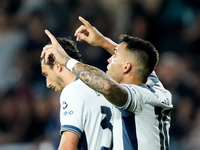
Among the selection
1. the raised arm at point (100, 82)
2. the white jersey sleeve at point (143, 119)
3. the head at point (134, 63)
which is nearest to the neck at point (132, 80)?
the head at point (134, 63)

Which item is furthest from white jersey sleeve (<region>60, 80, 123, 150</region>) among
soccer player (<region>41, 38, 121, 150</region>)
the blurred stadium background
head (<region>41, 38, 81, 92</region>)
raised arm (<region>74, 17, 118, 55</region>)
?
the blurred stadium background

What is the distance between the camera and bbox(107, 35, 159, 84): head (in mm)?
2992

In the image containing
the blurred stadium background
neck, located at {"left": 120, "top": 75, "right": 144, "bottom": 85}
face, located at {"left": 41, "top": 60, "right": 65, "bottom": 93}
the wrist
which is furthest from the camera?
the blurred stadium background

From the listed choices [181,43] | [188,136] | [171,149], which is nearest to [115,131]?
[171,149]

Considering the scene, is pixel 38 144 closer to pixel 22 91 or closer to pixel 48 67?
pixel 22 91

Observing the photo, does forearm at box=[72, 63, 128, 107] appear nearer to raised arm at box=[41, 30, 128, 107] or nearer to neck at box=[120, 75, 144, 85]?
raised arm at box=[41, 30, 128, 107]

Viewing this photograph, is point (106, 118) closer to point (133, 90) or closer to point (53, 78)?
point (133, 90)

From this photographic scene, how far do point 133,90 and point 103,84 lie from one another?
0.28 m

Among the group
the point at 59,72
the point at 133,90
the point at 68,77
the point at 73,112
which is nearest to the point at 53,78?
the point at 59,72

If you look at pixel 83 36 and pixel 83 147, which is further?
pixel 83 36

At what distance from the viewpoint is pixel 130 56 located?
3045mm

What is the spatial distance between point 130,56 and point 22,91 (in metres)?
3.16

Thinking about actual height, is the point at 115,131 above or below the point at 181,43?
below

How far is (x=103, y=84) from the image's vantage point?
2484mm
